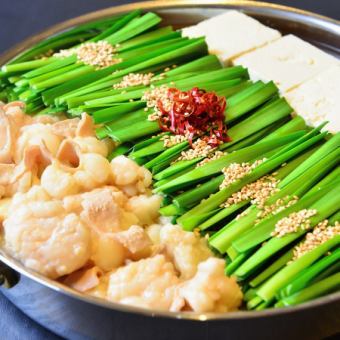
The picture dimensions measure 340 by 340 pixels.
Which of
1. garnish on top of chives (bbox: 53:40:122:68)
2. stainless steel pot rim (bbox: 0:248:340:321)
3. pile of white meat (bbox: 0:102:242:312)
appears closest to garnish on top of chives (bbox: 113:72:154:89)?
garnish on top of chives (bbox: 53:40:122:68)

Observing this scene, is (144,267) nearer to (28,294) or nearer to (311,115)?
(28,294)

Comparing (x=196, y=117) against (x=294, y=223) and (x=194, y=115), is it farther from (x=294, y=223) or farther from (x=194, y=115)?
(x=294, y=223)

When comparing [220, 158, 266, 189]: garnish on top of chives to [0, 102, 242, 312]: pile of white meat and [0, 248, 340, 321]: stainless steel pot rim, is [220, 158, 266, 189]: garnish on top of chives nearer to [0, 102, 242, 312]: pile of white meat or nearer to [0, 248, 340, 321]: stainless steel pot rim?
[0, 102, 242, 312]: pile of white meat

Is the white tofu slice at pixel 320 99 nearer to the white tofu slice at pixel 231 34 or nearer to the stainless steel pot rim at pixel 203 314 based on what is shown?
the white tofu slice at pixel 231 34

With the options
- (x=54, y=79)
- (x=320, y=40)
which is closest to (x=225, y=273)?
(x=54, y=79)

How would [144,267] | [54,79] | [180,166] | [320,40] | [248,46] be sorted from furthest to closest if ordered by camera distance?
1. [320,40]
2. [248,46]
3. [54,79]
4. [180,166]
5. [144,267]

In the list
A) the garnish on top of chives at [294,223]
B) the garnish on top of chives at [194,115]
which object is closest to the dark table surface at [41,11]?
the garnish on top of chives at [194,115]
